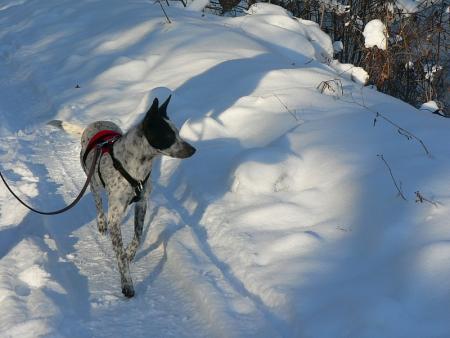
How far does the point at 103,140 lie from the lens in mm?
4406

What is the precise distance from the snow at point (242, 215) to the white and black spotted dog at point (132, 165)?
0.88 ft

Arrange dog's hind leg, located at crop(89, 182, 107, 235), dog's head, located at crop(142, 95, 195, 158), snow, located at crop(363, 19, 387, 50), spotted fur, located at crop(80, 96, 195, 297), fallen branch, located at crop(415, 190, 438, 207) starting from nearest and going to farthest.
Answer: dog's head, located at crop(142, 95, 195, 158), spotted fur, located at crop(80, 96, 195, 297), fallen branch, located at crop(415, 190, 438, 207), dog's hind leg, located at crop(89, 182, 107, 235), snow, located at crop(363, 19, 387, 50)

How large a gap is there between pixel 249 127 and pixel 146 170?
96.8 inches

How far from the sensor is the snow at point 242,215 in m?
3.54

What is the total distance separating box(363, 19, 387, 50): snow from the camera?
306 inches

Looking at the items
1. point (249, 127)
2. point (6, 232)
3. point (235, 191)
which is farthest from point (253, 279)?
point (249, 127)

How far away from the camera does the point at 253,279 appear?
395cm

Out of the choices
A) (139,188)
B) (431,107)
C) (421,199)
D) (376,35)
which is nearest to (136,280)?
(139,188)

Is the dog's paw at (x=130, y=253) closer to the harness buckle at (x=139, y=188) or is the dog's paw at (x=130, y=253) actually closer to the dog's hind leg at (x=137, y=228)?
the dog's hind leg at (x=137, y=228)

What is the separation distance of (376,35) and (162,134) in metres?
5.00

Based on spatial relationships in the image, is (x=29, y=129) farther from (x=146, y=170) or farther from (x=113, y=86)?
(x=146, y=170)

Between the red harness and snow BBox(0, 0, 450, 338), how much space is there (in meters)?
0.82

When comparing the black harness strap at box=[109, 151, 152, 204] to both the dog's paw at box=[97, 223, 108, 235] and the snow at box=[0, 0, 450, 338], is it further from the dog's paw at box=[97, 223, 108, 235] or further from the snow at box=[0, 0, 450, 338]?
the dog's paw at box=[97, 223, 108, 235]

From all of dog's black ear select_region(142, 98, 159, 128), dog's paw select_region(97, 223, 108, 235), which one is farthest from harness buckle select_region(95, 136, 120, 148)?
dog's paw select_region(97, 223, 108, 235)
